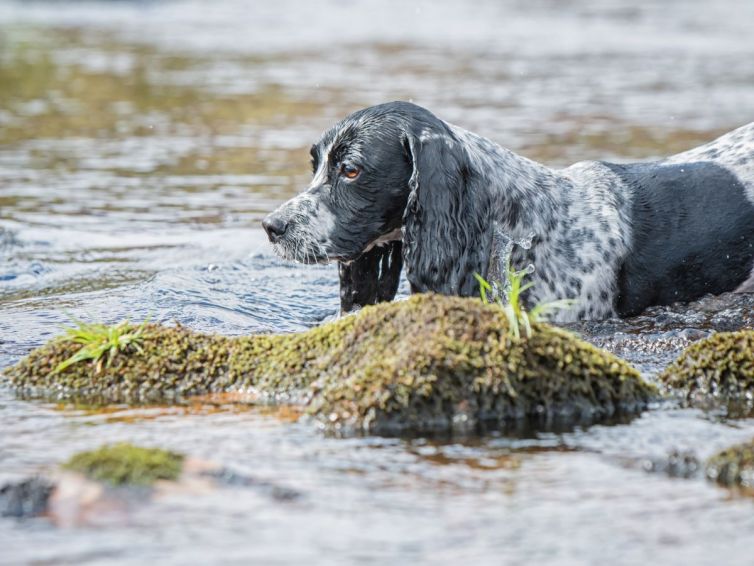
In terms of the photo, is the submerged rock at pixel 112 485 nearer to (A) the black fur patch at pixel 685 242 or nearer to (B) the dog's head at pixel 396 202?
(B) the dog's head at pixel 396 202

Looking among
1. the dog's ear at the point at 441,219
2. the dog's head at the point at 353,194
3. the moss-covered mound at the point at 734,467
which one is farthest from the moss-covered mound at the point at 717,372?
the dog's head at the point at 353,194

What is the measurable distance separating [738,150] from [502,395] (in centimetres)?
310

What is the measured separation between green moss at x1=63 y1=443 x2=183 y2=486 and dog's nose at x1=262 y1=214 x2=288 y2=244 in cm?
241

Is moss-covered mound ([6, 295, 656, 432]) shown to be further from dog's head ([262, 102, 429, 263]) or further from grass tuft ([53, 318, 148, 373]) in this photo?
dog's head ([262, 102, 429, 263])

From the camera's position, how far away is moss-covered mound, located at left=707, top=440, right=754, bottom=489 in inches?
149

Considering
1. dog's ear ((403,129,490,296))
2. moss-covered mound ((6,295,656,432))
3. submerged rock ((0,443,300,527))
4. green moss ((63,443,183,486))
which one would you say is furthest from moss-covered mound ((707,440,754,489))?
dog's ear ((403,129,490,296))

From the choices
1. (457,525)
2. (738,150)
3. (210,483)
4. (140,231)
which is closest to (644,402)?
(457,525)

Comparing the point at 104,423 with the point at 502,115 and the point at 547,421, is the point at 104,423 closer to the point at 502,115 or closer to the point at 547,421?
the point at 547,421

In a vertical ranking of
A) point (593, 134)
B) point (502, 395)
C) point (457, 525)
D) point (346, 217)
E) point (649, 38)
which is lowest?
point (457, 525)

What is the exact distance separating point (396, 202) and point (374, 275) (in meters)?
0.53

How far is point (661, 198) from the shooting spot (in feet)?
21.8

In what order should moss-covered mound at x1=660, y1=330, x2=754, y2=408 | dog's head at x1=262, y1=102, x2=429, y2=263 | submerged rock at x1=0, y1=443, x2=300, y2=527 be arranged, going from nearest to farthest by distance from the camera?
submerged rock at x1=0, y1=443, x2=300, y2=527
moss-covered mound at x1=660, y1=330, x2=754, y2=408
dog's head at x1=262, y1=102, x2=429, y2=263

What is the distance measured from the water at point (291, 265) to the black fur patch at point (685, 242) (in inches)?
4.7

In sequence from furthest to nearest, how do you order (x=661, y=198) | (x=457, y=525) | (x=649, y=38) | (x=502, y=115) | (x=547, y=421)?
(x=649, y=38) < (x=502, y=115) < (x=661, y=198) < (x=547, y=421) < (x=457, y=525)
